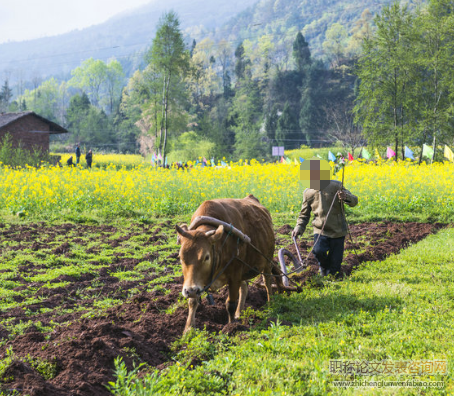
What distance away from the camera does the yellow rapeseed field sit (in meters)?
13.8

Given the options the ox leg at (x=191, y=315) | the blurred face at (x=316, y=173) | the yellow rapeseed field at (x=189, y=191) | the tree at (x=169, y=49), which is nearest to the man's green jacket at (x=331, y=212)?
the blurred face at (x=316, y=173)

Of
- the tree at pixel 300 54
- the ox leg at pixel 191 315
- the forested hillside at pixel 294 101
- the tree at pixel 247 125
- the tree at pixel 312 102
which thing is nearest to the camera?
the ox leg at pixel 191 315

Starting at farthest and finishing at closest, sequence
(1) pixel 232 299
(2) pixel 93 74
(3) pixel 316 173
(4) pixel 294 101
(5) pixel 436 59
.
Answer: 1. (2) pixel 93 74
2. (4) pixel 294 101
3. (5) pixel 436 59
4. (3) pixel 316 173
5. (1) pixel 232 299

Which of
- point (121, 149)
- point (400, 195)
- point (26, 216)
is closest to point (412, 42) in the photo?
point (400, 195)

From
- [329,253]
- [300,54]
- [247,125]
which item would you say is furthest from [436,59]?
[300,54]

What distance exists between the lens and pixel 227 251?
17.0 ft

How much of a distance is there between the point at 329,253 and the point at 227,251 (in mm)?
2621

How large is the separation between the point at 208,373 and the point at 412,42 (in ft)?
117

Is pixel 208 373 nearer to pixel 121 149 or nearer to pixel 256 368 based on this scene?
pixel 256 368

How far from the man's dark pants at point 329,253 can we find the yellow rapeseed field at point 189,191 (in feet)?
22.2

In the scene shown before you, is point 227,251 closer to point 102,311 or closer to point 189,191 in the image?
point 102,311

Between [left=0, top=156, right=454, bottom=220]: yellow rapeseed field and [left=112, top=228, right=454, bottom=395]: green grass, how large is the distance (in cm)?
756

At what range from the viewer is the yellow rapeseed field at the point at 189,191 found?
13812 millimetres

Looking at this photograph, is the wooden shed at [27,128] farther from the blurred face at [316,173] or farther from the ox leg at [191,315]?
the ox leg at [191,315]
